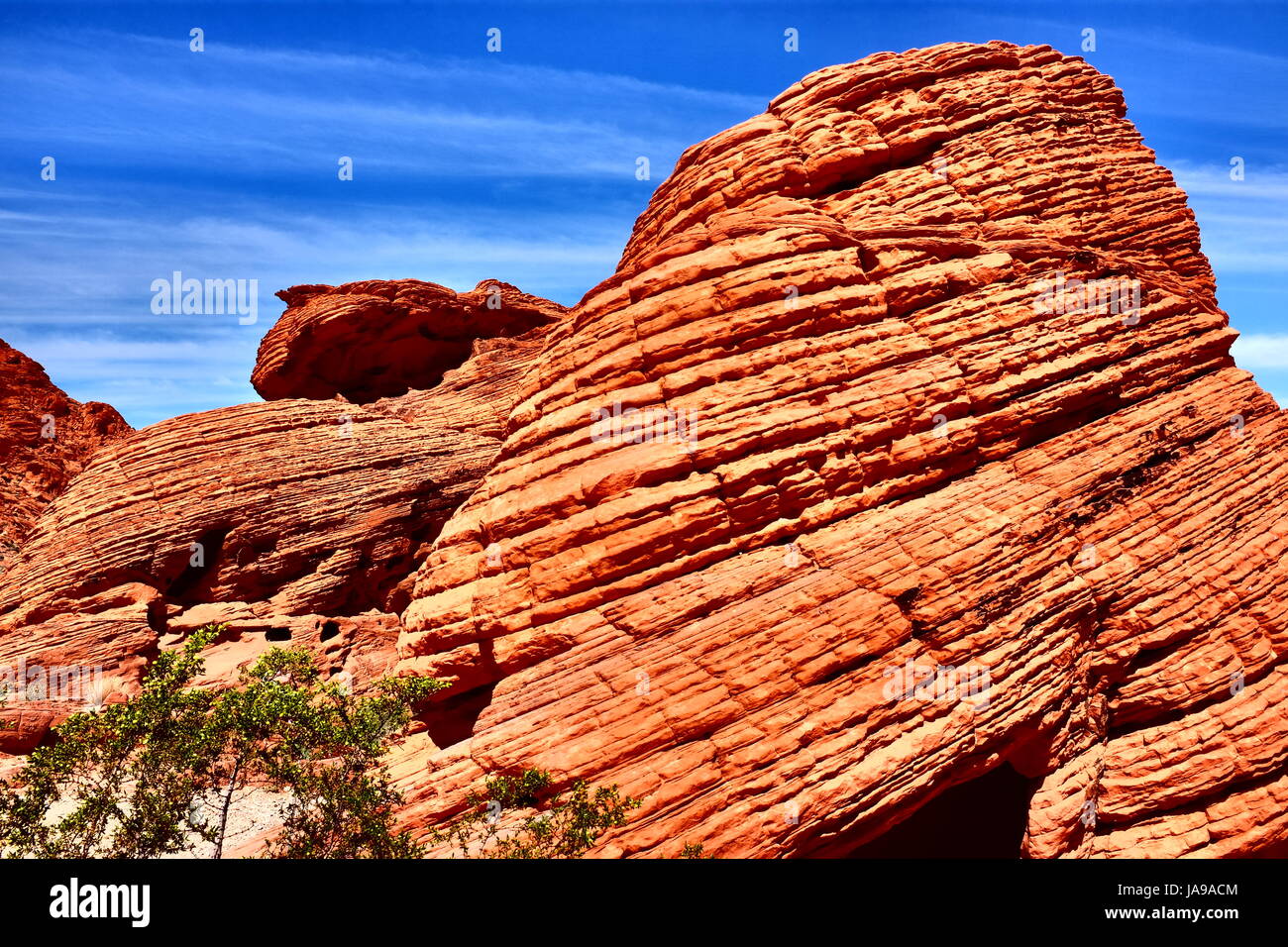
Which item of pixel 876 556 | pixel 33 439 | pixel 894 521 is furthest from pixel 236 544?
pixel 894 521

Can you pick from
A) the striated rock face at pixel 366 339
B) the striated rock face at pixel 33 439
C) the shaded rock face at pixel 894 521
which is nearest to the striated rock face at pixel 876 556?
the shaded rock face at pixel 894 521

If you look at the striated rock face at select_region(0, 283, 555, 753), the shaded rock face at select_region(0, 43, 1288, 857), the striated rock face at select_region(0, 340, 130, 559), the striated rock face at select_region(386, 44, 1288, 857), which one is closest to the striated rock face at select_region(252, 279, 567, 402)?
the striated rock face at select_region(0, 283, 555, 753)

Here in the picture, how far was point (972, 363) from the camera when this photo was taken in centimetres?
2002

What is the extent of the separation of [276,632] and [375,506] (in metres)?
6.30

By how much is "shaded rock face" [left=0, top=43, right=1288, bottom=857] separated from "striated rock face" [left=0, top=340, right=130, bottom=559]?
111 ft

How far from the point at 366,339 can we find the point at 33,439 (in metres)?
20.3

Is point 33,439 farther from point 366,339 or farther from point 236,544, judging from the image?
point 236,544

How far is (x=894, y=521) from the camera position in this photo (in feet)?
60.5

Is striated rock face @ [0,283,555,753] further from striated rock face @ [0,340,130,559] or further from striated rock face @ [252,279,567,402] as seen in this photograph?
striated rock face @ [0,340,130,559]

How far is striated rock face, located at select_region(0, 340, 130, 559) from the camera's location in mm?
42031

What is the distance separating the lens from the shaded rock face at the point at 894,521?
54.5 ft
